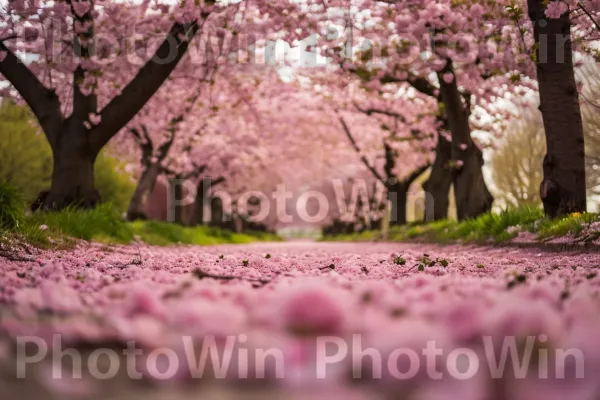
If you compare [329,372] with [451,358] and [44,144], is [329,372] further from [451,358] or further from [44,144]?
[44,144]

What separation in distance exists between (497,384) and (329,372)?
0.40 m

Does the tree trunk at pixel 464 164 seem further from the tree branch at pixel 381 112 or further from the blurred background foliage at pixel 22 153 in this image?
the blurred background foliage at pixel 22 153

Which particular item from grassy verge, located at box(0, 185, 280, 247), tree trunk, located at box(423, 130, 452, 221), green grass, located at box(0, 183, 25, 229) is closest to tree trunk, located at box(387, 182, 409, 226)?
tree trunk, located at box(423, 130, 452, 221)

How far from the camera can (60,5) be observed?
8375 millimetres

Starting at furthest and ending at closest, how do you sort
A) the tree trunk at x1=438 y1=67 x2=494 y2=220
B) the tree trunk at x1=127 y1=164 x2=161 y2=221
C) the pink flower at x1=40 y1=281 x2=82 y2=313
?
the tree trunk at x1=127 y1=164 x2=161 y2=221
the tree trunk at x1=438 y1=67 x2=494 y2=220
the pink flower at x1=40 y1=281 x2=82 y2=313

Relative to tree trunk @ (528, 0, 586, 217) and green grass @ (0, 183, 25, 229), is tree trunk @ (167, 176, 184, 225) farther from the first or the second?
tree trunk @ (528, 0, 586, 217)

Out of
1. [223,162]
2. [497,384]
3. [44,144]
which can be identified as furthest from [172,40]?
[223,162]

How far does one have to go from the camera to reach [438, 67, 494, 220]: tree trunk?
40.5ft

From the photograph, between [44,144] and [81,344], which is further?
[44,144]

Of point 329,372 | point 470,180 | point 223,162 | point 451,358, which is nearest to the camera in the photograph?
point 329,372

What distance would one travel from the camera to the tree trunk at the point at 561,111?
25.4ft

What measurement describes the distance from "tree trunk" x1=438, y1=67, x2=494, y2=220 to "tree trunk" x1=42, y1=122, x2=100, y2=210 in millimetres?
8123

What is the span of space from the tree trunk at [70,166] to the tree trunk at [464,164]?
26.6 ft

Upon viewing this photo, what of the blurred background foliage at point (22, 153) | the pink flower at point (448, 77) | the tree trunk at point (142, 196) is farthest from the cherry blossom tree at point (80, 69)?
the blurred background foliage at point (22, 153)
